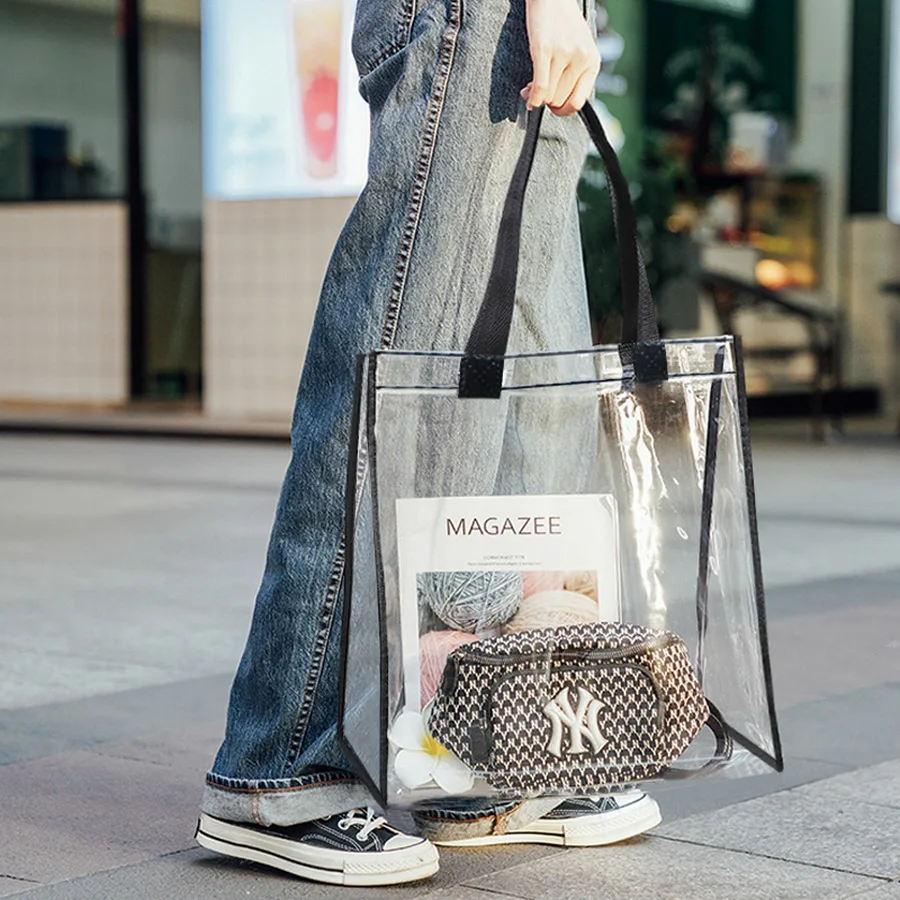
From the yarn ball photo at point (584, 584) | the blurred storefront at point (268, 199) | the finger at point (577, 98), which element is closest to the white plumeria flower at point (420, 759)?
the yarn ball photo at point (584, 584)

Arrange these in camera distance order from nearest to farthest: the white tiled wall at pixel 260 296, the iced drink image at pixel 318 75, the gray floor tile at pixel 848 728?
the gray floor tile at pixel 848 728
the iced drink image at pixel 318 75
the white tiled wall at pixel 260 296

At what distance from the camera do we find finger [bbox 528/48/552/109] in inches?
85.6

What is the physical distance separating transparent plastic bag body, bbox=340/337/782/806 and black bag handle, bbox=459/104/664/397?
3 centimetres

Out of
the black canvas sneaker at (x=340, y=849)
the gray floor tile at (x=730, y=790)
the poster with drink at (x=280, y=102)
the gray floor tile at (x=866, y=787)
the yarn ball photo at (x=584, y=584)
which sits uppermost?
the poster with drink at (x=280, y=102)

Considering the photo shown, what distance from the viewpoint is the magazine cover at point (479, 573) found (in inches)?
83.0

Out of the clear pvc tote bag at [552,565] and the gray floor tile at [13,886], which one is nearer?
the clear pvc tote bag at [552,565]

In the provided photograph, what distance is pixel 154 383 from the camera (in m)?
13.7

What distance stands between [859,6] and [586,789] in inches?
508

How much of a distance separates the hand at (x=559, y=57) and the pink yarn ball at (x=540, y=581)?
0.56 metres

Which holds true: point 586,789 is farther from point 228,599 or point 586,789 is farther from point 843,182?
point 843,182

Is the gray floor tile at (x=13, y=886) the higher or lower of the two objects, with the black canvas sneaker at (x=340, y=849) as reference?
lower

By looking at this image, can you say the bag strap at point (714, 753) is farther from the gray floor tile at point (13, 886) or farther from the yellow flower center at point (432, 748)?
the gray floor tile at point (13, 886)

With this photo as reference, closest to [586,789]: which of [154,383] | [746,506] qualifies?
[746,506]

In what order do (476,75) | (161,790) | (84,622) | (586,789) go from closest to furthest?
(586,789), (476,75), (161,790), (84,622)
